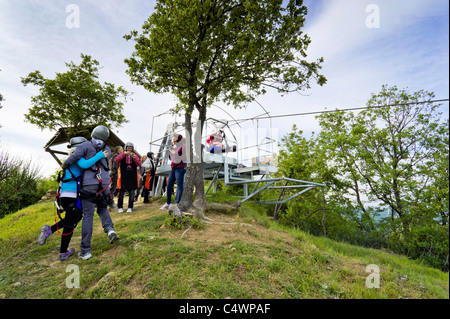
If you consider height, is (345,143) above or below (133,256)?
above

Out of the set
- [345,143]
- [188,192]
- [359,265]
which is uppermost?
[345,143]

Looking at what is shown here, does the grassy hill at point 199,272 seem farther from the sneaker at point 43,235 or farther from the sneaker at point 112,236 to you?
the sneaker at point 43,235

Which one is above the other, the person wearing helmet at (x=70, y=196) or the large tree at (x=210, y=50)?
the large tree at (x=210, y=50)

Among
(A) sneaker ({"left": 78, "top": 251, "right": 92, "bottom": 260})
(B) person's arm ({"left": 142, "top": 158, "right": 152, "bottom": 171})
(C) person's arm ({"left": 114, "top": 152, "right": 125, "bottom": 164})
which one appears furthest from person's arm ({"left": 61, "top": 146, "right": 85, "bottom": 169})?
(B) person's arm ({"left": 142, "top": 158, "right": 152, "bottom": 171})

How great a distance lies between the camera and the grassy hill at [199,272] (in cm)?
284

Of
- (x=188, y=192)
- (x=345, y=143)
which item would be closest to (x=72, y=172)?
(x=188, y=192)

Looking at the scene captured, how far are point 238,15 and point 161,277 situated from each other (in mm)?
6299

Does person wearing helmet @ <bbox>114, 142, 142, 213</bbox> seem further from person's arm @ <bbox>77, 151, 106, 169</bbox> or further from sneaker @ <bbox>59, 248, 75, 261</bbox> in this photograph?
person's arm @ <bbox>77, 151, 106, 169</bbox>

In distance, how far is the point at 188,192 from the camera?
6148 mm

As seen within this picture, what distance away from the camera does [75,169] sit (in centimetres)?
388

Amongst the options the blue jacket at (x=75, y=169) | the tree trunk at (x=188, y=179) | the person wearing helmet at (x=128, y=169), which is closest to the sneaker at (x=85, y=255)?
the blue jacket at (x=75, y=169)

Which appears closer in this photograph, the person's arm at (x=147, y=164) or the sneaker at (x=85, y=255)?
the sneaker at (x=85, y=255)

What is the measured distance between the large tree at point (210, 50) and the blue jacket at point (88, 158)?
2392mm
